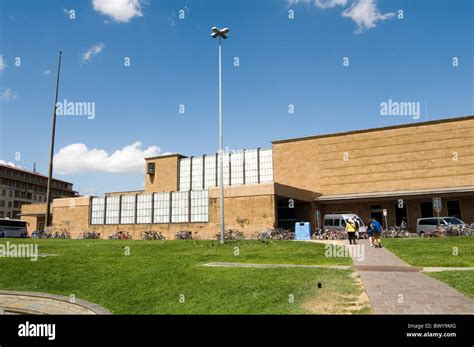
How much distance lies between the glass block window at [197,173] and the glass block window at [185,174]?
0.75 m

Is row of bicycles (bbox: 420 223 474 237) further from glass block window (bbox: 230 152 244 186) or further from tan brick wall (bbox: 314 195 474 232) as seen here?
glass block window (bbox: 230 152 244 186)

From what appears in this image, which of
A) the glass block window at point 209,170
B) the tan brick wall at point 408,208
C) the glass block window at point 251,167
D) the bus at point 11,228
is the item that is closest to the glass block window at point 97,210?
the bus at point 11,228

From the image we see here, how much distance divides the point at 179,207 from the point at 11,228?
23818 mm

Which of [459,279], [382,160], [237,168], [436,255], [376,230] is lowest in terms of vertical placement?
[459,279]

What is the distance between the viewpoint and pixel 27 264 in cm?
1466

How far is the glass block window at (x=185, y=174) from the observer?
51.2 m

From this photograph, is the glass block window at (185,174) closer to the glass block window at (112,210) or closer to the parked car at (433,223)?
the glass block window at (112,210)

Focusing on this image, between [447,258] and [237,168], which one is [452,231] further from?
[237,168]

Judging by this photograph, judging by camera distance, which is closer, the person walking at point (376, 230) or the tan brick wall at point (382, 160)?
the person walking at point (376, 230)

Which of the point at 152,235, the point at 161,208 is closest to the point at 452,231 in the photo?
the point at 152,235

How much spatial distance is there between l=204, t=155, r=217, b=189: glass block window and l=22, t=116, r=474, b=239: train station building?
7.70m

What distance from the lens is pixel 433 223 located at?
2831cm

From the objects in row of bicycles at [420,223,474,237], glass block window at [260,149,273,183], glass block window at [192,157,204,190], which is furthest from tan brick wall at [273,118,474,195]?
row of bicycles at [420,223,474,237]
